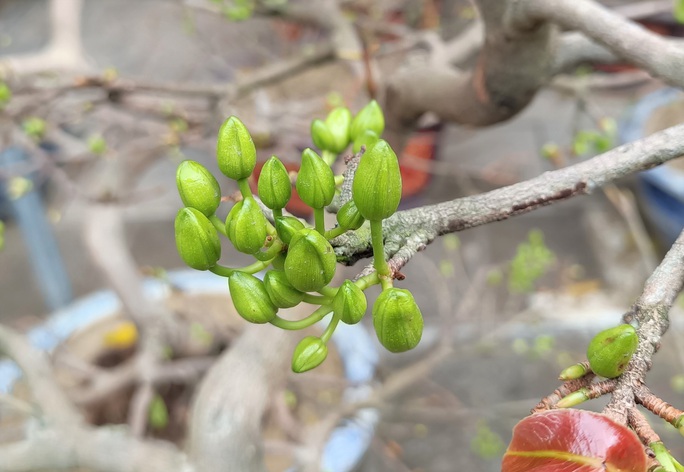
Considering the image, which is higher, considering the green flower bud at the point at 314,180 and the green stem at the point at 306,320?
the green flower bud at the point at 314,180

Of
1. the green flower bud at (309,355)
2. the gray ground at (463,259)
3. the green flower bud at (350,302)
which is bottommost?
the gray ground at (463,259)

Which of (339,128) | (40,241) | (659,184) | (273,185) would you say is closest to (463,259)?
(659,184)

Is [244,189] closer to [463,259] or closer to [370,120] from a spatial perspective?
[370,120]

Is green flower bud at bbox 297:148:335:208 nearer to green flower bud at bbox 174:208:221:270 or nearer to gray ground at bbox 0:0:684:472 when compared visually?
green flower bud at bbox 174:208:221:270

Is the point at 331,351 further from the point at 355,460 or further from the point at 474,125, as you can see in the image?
the point at 474,125

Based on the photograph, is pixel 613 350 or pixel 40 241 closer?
pixel 613 350

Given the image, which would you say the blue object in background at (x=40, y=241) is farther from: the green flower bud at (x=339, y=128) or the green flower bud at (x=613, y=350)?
the green flower bud at (x=613, y=350)

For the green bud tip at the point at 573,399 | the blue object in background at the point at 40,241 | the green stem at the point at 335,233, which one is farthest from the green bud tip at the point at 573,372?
the blue object in background at the point at 40,241

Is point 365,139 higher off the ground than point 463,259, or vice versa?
point 365,139
